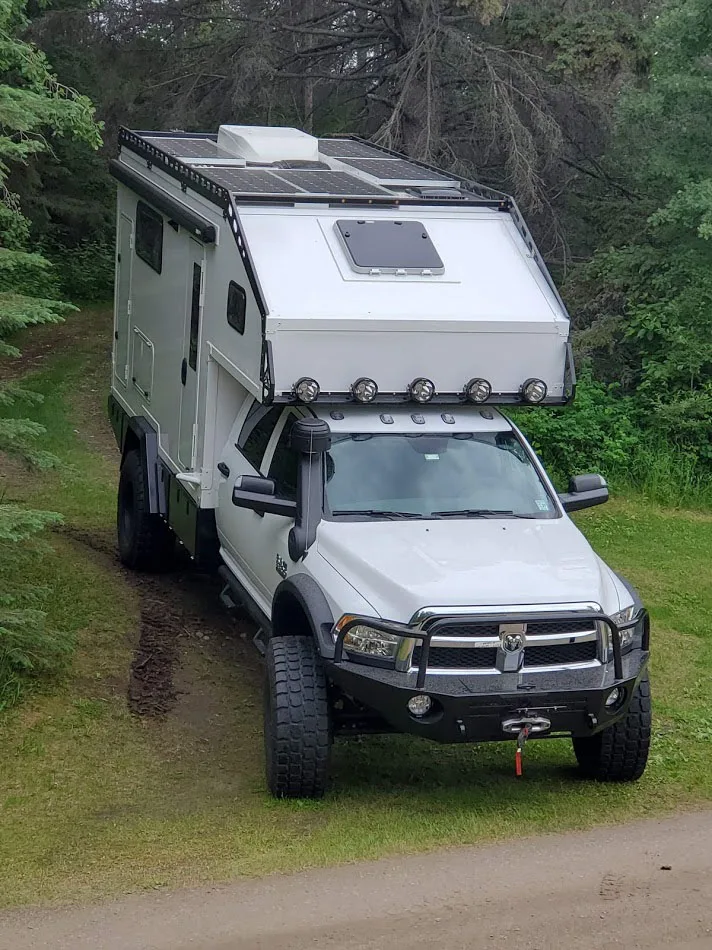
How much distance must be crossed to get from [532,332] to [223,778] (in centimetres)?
313

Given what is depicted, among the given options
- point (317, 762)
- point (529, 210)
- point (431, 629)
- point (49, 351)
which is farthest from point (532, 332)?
point (49, 351)

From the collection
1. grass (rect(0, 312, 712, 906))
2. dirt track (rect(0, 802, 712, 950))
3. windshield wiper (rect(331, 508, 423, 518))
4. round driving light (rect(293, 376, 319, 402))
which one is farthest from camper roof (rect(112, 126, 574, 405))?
dirt track (rect(0, 802, 712, 950))

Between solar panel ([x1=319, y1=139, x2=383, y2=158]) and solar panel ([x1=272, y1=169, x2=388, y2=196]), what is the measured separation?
1205 mm

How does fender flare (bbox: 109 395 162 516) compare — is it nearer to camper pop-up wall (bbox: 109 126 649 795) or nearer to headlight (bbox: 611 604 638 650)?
camper pop-up wall (bbox: 109 126 649 795)

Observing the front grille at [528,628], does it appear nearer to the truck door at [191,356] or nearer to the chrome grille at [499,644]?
the chrome grille at [499,644]

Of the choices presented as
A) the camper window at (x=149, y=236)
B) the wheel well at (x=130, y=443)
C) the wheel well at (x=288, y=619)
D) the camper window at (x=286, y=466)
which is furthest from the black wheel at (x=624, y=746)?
the camper window at (x=149, y=236)

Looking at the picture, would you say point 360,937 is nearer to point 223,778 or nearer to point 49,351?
point 223,778

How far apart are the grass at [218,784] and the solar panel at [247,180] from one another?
2.68 meters

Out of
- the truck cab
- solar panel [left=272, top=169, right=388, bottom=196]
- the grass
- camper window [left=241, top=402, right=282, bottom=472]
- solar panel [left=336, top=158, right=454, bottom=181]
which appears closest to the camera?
the grass

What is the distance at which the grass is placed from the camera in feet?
20.3

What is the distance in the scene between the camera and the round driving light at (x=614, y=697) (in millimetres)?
6441

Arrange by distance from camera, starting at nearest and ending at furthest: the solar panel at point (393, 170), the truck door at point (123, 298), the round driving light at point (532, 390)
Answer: the round driving light at point (532, 390), the solar panel at point (393, 170), the truck door at point (123, 298)

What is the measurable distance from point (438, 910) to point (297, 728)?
128 cm

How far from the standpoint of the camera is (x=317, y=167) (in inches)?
406
